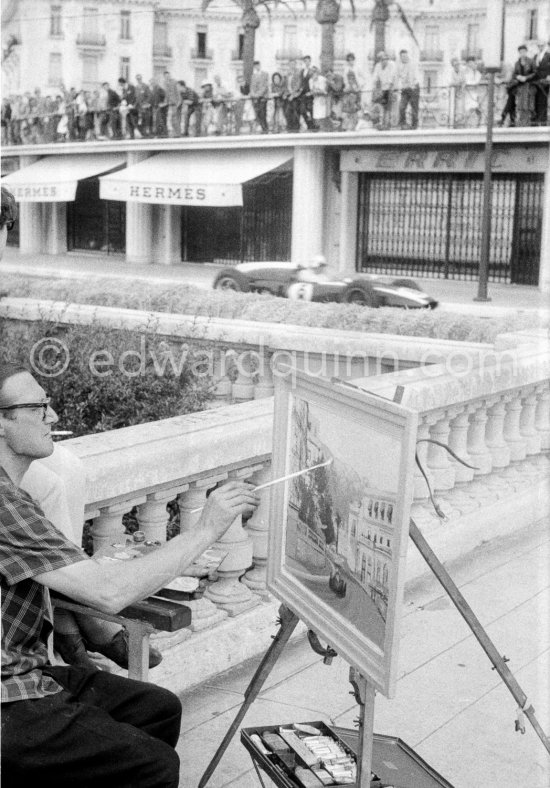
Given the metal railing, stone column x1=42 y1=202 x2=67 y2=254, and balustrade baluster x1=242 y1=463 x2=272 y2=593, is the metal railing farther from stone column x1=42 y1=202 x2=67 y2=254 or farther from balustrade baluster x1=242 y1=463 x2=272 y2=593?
balustrade baluster x1=242 y1=463 x2=272 y2=593

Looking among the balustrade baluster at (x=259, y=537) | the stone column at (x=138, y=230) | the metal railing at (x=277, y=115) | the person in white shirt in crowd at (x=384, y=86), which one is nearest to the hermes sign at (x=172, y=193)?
the stone column at (x=138, y=230)

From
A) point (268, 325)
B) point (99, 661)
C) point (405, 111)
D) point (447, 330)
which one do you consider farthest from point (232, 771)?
point (405, 111)

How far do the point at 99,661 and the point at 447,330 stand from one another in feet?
21.5

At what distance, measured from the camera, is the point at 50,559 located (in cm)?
222

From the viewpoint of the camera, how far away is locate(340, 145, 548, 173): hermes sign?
22.1 meters

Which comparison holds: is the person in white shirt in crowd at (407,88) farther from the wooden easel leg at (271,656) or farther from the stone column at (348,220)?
the wooden easel leg at (271,656)

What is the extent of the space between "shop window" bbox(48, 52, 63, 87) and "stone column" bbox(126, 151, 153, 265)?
4487 mm

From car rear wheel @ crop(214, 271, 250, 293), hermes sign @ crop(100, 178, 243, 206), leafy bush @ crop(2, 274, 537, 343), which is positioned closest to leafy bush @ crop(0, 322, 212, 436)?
leafy bush @ crop(2, 274, 537, 343)

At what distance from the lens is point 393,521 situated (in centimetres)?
213

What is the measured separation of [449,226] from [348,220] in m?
2.55

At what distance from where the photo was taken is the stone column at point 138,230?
2470 centimetres

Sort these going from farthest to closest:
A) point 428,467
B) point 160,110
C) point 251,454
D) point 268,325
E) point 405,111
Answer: point 160,110 < point 405,111 < point 268,325 < point 428,467 < point 251,454

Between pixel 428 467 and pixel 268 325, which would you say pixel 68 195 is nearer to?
pixel 268 325

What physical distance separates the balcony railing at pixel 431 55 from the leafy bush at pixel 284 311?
14.8 m
